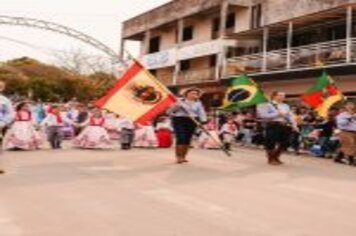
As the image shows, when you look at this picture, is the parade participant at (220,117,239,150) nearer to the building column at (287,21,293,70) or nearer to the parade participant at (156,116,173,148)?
the parade participant at (156,116,173,148)

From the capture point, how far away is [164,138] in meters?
22.6

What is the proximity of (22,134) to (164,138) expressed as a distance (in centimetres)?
486

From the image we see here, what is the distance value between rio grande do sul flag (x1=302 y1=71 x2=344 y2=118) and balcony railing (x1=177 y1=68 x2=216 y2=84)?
18.1 m

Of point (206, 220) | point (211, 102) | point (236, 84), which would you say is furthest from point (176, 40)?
point (206, 220)

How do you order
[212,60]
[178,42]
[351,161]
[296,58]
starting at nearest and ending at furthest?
[351,161], [296,58], [212,60], [178,42]

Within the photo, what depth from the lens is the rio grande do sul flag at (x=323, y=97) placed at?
2048 cm

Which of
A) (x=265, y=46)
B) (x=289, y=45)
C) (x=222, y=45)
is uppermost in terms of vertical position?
(x=222, y=45)

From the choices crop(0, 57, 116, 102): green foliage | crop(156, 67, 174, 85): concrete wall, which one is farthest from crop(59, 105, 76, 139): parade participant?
crop(0, 57, 116, 102): green foliage

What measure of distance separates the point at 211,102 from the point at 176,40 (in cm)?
848

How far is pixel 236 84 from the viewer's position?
1884 centimetres

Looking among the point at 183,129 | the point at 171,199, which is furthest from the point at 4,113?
the point at 171,199

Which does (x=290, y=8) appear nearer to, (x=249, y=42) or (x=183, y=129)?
(x=249, y=42)

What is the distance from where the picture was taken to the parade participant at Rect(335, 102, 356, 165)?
17984 mm

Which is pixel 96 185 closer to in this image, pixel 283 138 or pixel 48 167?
pixel 48 167
